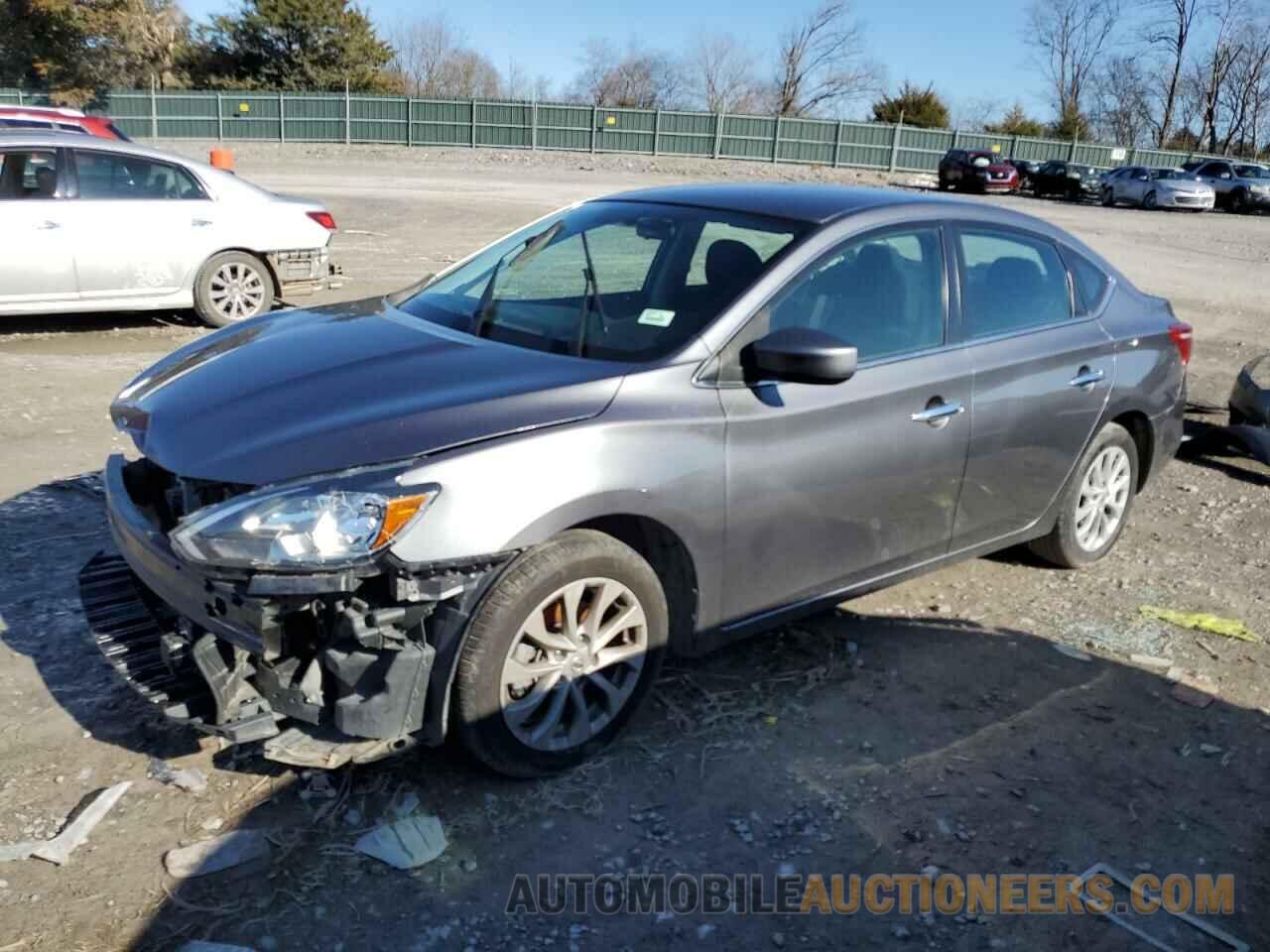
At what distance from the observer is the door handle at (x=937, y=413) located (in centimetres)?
421

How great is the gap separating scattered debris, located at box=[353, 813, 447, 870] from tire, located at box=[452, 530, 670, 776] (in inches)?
9.7

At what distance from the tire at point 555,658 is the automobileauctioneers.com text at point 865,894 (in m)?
0.44

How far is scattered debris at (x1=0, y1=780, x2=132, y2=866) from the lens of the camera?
3.10m

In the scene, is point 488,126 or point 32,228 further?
point 488,126

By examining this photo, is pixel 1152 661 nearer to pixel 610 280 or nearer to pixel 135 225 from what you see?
pixel 610 280

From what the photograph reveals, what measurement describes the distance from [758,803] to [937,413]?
1.65 m

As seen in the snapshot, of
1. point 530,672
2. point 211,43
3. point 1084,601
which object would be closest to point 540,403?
point 530,672

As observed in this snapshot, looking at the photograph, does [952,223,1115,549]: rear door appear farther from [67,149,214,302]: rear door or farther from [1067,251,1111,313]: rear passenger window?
[67,149,214,302]: rear door

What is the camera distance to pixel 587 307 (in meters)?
4.02

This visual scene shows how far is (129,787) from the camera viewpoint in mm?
3420

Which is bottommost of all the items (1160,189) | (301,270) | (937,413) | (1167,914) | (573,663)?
(1167,914)

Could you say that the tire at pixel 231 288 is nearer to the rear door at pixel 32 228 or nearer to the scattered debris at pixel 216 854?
the rear door at pixel 32 228

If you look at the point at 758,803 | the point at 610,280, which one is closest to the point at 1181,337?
the point at 610,280

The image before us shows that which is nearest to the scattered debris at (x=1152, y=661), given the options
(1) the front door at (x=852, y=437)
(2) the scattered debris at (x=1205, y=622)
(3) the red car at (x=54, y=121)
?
(2) the scattered debris at (x=1205, y=622)
